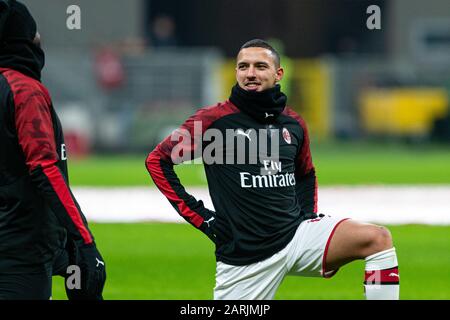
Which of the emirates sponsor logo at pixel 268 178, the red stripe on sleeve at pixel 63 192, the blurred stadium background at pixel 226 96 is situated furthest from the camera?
the blurred stadium background at pixel 226 96

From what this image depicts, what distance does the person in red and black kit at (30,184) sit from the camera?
6.21 meters

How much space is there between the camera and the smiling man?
706 centimetres

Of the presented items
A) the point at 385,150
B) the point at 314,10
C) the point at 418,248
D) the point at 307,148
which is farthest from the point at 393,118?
the point at 307,148

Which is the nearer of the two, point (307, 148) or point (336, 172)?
point (307, 148)

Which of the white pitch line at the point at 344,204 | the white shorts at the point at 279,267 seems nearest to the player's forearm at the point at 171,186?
the white shorts at the point at 279,267

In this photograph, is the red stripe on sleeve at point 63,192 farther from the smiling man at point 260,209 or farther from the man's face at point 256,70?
the man's face at point 256,70

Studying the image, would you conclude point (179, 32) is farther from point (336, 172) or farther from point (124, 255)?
point (124, 255)

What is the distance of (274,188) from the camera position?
24.0ft

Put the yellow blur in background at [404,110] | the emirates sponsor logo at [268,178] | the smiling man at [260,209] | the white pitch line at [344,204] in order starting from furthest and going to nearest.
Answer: the yellow blur in background at [404,110]
the white pitch line at [344,204]
the emirates sponsor logo at [268,178]
the smiling man at [260,209]

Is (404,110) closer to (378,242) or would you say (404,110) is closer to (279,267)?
(279,267)

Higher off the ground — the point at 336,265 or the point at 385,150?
the point at 336,265

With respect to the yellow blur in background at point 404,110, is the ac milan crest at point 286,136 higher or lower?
higher

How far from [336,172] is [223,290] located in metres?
16.1

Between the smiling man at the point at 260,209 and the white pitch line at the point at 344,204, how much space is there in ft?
25.1
